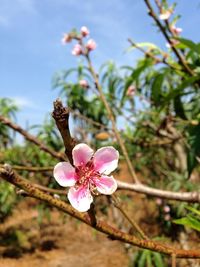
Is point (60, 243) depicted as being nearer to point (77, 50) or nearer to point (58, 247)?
point (58, 247)

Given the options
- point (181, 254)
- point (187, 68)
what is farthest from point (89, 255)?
point (181, 254)

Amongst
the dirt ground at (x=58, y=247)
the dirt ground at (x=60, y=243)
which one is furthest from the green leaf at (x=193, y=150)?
the dirt ground at (x=58, y=247)

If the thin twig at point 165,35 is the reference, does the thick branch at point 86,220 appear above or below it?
below

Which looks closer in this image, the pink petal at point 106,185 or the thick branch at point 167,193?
the pink petal at point 106,185

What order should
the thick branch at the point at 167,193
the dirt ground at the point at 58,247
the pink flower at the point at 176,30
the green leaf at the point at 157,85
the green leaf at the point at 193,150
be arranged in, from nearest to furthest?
the thick branch at the point at 167,193, the green leaf at the point at 193,150, the green leaf at the point at 157,85, the pink flower at the point at 176,30, the dirt ground at the point at 58,247

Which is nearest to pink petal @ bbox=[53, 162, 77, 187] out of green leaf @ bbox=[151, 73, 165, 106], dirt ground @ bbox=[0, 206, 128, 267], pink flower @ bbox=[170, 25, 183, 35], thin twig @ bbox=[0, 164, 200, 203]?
thin twig @ bbox=[0, 164, 200, 203]

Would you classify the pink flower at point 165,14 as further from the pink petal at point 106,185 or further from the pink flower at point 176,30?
the pink petal at point 106,185

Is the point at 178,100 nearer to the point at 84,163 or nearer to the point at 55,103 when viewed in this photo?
the point at 84,163
